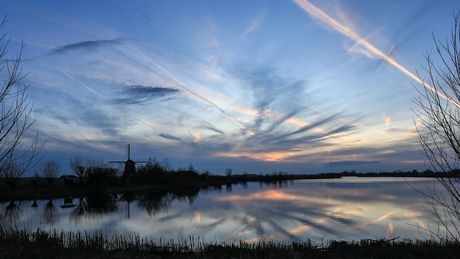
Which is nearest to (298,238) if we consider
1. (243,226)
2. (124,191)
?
(243,226)

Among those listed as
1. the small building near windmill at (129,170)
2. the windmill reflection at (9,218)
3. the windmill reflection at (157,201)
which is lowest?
the windmill reflection at (157,201)

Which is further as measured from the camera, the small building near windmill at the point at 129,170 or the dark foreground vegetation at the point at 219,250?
the small building near windmill at the point at 129,170

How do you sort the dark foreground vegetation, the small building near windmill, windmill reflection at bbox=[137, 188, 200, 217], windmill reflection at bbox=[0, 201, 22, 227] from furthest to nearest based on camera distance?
the small building near windmill
windmill reflection at bbox=[137, 188, 200, 217]
windmill reflection at bbox=[0, 201, 22, 227]
the dark foreground vegetation

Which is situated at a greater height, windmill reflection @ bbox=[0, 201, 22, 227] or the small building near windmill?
the small building near windmill

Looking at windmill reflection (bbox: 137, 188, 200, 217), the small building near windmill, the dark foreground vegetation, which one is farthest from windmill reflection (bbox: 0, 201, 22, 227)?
the small building near windmill

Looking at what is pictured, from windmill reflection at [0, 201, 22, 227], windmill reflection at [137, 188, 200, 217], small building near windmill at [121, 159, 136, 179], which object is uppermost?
small building near windmill at [121, 159, 136, 179]

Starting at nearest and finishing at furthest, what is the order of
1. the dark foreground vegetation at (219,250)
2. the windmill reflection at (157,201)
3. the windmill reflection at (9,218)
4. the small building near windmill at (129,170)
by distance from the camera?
the dark foreground vegetation at (219,250)
the windmill reflection at (9,218)
the windmill reflection at (157,201)
the small building near windmill at (129,170)

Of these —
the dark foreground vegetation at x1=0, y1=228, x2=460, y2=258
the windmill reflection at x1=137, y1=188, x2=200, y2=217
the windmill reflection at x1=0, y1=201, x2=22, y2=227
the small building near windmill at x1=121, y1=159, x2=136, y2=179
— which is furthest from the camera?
the small building near windmill at x1=121, y1=159, x2=136, y2=179

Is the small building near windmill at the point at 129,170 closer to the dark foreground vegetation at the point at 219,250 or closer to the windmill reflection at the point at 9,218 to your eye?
the windmill reflection at the point at 9,218

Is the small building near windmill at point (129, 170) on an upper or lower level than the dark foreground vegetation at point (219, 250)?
upper

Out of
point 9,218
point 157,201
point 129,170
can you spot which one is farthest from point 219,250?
point 129,170

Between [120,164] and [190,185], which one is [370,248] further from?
[120,164]

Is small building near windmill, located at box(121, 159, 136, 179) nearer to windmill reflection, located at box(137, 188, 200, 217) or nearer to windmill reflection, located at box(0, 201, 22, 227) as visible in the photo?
windmill reflection, located at box(137, 188, 200, 217)

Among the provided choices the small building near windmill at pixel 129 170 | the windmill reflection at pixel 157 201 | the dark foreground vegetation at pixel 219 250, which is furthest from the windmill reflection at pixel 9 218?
the small building near windmill at pixel 129 170
